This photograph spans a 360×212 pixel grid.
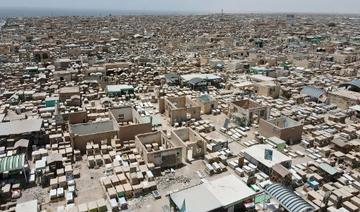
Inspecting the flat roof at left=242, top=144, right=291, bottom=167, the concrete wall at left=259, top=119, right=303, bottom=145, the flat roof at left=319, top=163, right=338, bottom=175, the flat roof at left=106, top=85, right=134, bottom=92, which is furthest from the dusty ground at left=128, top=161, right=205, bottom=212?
the flat roof at left=106, top=85, right=134, bottom=92

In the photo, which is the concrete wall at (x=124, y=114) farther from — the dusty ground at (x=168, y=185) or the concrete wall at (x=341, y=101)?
the concrete wall at (x=341, y=101)

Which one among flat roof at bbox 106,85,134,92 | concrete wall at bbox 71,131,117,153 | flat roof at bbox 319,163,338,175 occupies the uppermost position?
flat roof at bbox 106,85,134,92

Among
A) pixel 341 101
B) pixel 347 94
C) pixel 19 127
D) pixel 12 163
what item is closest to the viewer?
pixel 12 163

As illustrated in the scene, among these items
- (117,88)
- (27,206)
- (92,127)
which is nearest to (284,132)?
(92,127)

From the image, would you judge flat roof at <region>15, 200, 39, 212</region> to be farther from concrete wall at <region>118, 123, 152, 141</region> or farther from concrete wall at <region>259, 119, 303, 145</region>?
concrete wall at <region>259, 119, 303, 145</region>

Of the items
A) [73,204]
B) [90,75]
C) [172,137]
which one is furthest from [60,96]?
[73,204]

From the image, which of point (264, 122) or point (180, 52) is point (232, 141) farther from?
point (180, 52)

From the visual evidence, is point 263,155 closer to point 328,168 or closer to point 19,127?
point 328,168
